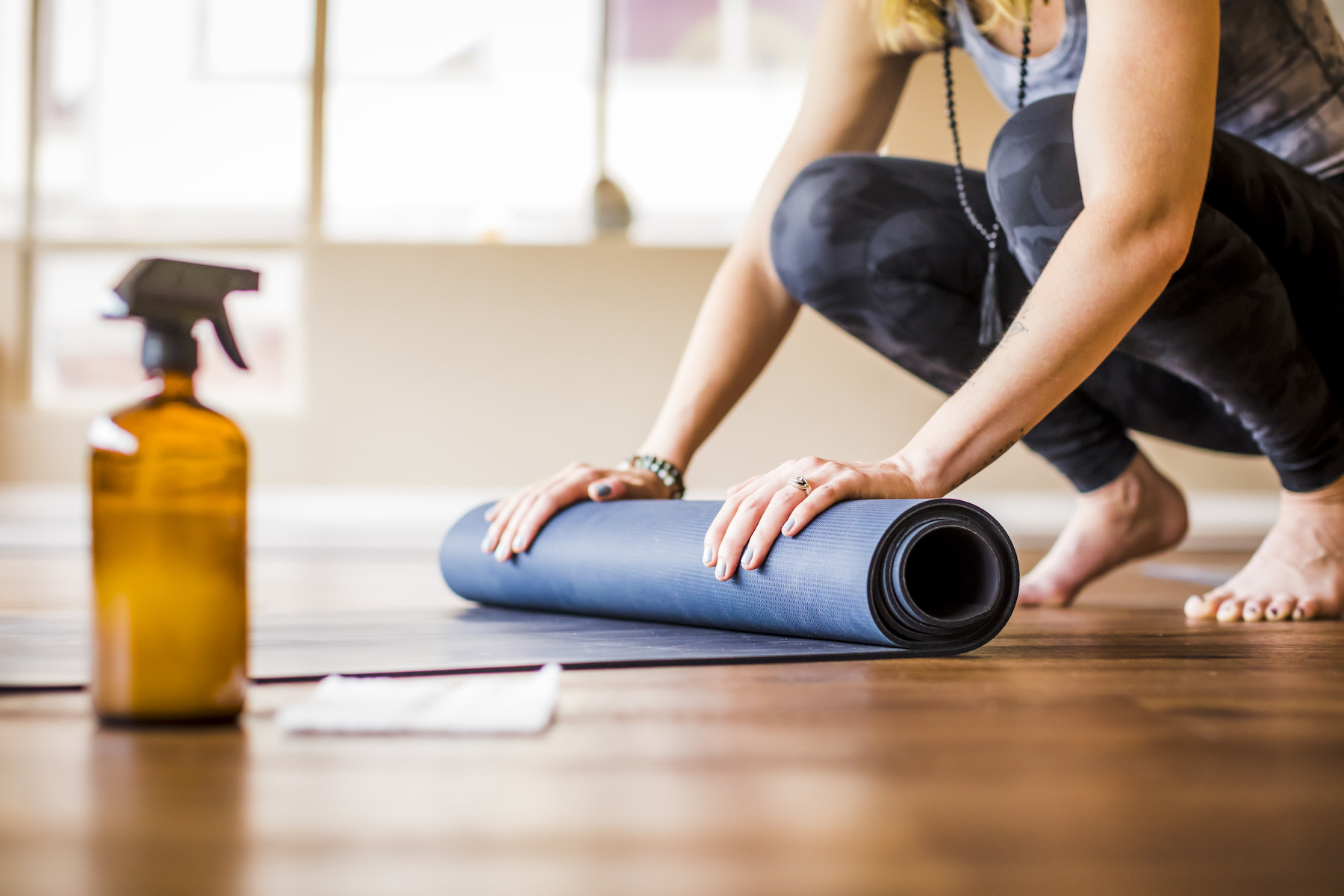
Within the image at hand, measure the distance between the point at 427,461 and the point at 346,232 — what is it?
1.02 metres

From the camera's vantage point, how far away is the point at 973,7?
1.52 metres

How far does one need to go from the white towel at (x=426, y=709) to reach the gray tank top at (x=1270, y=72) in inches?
42.7

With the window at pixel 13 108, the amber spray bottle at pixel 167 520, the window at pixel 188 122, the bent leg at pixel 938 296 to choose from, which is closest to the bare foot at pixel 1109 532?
the bent leg at pixel 938 296

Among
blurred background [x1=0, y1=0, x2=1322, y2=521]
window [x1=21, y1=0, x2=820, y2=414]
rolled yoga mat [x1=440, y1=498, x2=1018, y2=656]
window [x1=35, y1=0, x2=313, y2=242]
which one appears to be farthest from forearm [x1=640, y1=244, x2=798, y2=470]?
window [x1=35, y1=0, x2=313, y2=242]

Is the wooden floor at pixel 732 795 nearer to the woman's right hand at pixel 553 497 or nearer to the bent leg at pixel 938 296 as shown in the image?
the woman's right hand at pixel 553 497

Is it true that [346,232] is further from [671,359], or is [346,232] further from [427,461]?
[671,359]

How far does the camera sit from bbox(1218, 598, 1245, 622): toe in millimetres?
1326

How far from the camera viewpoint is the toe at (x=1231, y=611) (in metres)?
1.33

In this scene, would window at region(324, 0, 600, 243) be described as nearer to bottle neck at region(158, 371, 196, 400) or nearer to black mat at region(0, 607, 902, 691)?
black mat at region(0, 607, 902, 691)

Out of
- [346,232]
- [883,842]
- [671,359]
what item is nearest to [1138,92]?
[883,842]

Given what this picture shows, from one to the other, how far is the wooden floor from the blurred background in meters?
3.99

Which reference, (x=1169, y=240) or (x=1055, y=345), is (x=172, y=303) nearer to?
(x=1055, y=345)

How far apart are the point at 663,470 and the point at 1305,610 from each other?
746 mm

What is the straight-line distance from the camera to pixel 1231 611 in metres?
1.33
